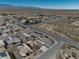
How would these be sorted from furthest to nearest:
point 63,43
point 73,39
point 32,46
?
point 73,39 < point 63,43 < point 32,46

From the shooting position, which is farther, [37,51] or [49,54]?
[37,51]

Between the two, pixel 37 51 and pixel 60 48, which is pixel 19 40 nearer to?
pixel 37 51

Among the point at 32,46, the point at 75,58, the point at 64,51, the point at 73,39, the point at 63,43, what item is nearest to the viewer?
the point at 75,58

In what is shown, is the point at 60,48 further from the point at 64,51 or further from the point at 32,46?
the point at 32,46

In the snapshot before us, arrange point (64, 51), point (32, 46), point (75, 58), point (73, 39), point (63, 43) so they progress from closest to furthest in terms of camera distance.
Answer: point (75, 58) < point (64, 51) < point (32, 46) < point (63, 43) < point (73, 39)

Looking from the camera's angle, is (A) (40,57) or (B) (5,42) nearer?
(A) (40,57)

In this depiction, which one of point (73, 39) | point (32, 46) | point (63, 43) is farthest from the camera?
point (73, 39)

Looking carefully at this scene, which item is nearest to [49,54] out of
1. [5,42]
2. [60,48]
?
[60,48]

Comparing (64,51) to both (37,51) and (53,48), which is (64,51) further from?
(37,51)

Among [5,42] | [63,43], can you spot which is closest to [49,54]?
[63,43]
